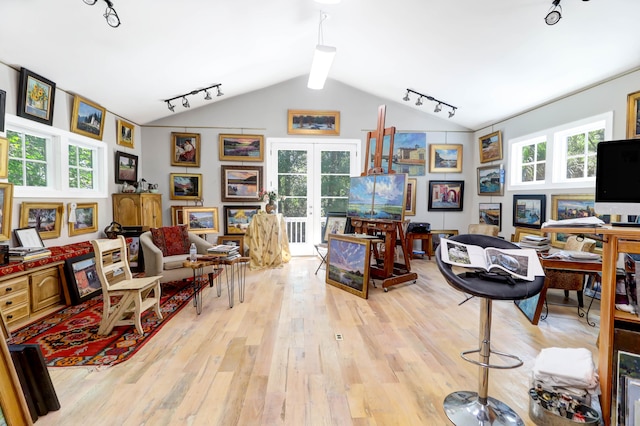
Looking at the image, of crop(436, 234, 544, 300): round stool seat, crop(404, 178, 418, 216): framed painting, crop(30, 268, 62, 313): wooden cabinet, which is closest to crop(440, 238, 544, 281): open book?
crop(436, 234, 544, 300): round stool seat

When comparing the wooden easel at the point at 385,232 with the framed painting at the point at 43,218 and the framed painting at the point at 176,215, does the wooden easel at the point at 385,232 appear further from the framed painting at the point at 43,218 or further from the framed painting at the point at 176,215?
the framed painting at the point at 43,218

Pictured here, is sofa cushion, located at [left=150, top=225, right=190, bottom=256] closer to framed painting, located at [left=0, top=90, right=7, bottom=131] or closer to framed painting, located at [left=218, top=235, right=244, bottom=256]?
framed painting, located at [left=218, top=235, right=244, bottom=256]

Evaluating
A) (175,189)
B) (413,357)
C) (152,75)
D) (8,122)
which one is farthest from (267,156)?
(413,357)

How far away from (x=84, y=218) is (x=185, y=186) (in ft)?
6.26

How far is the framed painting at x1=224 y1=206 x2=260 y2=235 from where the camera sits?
6.18 metres

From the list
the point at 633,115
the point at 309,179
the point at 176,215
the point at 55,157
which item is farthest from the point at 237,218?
the point at 633,115

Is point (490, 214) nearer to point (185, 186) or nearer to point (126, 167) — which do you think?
point (185, 186)

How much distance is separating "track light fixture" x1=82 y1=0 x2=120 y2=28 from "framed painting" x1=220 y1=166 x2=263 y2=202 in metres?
3.27

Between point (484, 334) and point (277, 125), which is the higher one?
point (277, 125)

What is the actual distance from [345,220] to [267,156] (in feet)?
6.96

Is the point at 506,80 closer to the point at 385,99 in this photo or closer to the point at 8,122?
the point at 385,99

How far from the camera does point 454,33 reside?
3.62m

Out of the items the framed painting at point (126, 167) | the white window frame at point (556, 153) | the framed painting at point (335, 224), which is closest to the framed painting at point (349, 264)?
the framed painting at point (335, 224)

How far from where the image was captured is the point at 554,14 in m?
2.87
